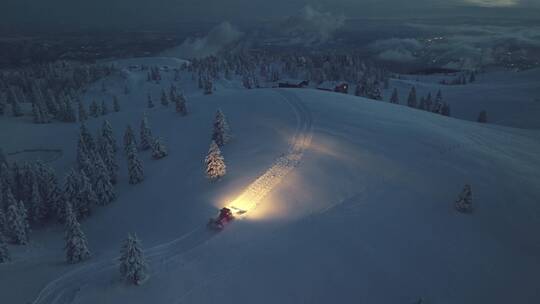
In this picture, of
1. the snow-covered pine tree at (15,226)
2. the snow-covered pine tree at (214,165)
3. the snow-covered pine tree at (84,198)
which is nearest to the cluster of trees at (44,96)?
the snow-covered pine tree at (84,198)

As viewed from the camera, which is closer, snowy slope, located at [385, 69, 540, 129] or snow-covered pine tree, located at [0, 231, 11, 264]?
snow-covered pine tree, located at [0, 231, 11, 264]

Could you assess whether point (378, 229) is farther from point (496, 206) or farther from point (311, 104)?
point (311, 104)

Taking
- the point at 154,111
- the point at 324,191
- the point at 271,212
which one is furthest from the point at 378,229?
the point at 154,111

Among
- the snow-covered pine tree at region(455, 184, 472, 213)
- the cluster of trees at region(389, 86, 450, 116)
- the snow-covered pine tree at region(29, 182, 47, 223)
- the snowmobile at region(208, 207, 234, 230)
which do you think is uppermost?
the snow-covered pine tree at region(455, 184, 472, 213)

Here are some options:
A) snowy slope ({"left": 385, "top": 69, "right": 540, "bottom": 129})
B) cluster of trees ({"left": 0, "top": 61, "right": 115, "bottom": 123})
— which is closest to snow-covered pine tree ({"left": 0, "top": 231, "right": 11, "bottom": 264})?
cluster of trees ({"left": 0, "top": 61, "right": 115, "bottom": 123})

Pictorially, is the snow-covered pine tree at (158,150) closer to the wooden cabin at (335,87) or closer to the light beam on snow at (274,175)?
the light beam on snow at (274,175)

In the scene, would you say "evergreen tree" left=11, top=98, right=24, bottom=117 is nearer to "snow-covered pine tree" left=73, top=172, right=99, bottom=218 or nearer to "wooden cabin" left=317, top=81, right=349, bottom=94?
"snow-covered pine tree" left=73, top=172, right=99, bottom=218

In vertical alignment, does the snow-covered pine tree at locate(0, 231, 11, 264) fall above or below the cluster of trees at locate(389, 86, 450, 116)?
below
